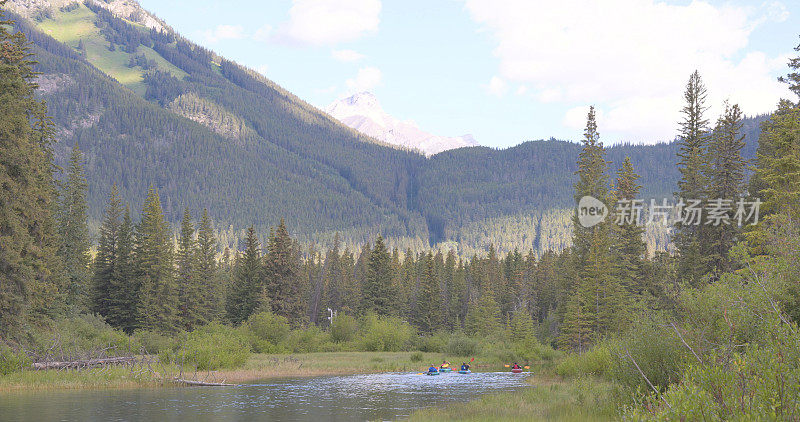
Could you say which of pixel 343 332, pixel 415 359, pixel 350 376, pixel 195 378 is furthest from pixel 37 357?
pixel 343 332

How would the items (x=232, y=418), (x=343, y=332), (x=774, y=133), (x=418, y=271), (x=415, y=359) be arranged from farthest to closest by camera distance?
(x=418, y=271) < (x=343, y=332) < (x=415, y=359) < (x=774, y=133) < (x=232, y=418)

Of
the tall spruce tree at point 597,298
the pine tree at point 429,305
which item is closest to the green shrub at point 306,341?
the pine tree at point 429,305

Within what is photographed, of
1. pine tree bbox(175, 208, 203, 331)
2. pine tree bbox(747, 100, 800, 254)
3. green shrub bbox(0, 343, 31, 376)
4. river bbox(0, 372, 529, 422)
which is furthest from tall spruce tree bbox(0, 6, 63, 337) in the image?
pine tree bbox(747, 100, 800, 254)

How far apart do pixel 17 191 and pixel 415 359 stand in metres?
41.3

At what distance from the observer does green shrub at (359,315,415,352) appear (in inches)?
3059

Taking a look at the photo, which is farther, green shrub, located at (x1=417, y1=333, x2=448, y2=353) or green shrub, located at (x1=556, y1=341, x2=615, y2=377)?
green shrub, located at (x1=417, y1=333, x2=448, y2=353)

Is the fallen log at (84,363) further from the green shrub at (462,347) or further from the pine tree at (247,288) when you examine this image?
the green shrub at (462,347)

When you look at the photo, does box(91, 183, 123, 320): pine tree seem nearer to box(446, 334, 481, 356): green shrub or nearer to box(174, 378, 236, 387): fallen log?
box(174, 378, 236, 387): fallen log

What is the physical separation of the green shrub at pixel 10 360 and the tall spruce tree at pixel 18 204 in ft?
4.62

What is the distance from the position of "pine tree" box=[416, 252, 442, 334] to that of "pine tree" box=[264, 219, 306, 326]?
84.1ft

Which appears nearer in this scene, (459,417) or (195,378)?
(459,417)

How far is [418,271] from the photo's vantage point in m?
142

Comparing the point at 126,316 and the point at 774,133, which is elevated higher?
the point at 774,133

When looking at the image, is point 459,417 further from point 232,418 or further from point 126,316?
point 126,316
